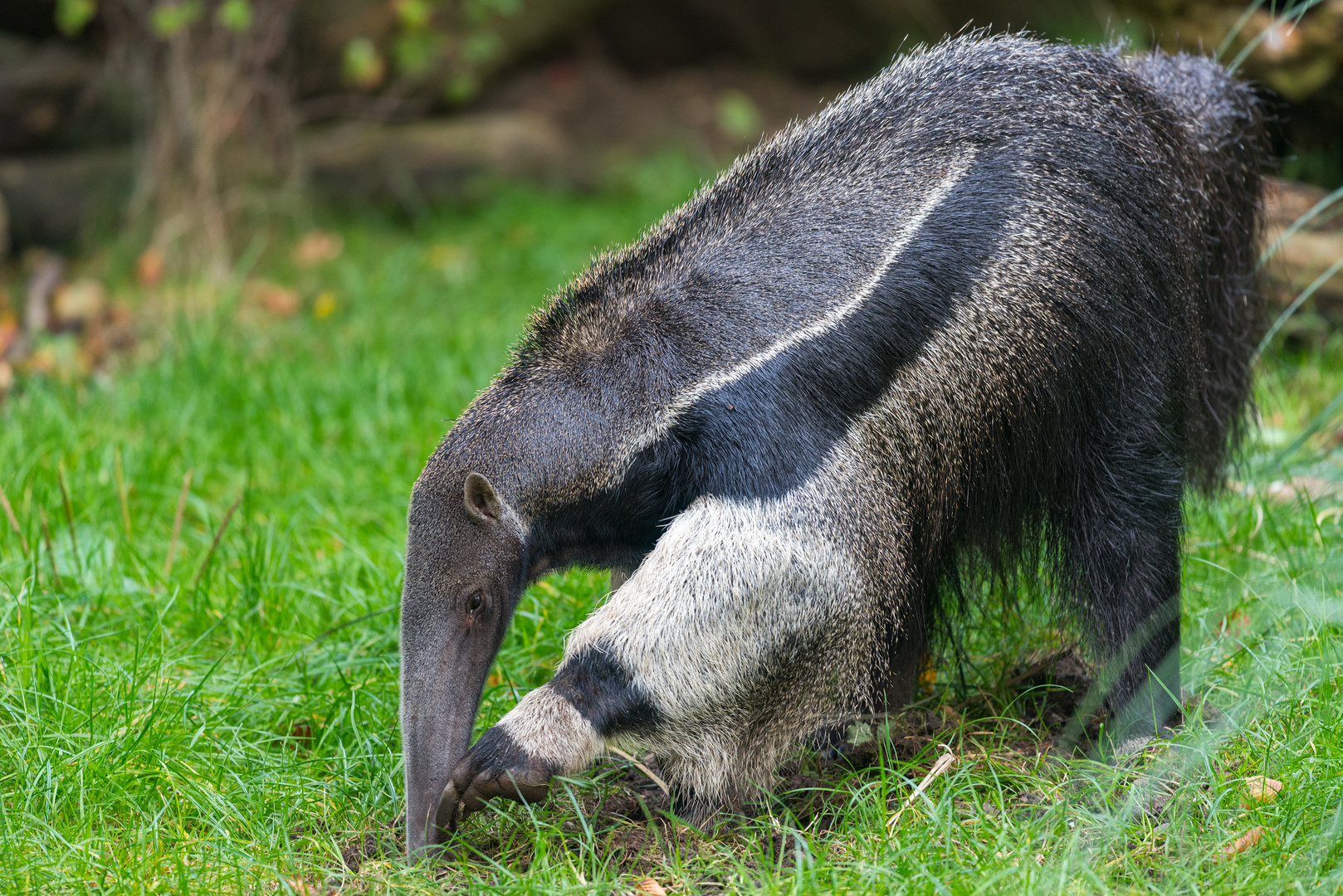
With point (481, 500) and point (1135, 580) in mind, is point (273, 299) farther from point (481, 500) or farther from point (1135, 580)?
point (1135, 580)

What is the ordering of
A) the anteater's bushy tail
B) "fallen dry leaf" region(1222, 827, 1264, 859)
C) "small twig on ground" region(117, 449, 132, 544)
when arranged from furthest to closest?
"small twig on ground" region(117, 449, 132, 544) < the anteater's bushy tail < "fallen dry leaf" region(1222, 827, 1264, 859)

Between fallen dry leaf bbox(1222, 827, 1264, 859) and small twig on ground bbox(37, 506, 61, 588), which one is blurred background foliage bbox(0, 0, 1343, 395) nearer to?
small twig on ground bbox(37, 506, 61, 588)

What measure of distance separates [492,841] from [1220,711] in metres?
2.15

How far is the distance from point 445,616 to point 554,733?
1.38 ft

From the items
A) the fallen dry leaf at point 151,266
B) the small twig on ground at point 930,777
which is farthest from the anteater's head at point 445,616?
the fallen dry leaf at point 151,266

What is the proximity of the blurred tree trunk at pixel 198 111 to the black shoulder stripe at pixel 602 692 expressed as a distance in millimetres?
6667

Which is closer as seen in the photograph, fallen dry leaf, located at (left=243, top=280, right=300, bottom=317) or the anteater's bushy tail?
the anteater's bushy tail

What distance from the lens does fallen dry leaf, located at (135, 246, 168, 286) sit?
8.76 m

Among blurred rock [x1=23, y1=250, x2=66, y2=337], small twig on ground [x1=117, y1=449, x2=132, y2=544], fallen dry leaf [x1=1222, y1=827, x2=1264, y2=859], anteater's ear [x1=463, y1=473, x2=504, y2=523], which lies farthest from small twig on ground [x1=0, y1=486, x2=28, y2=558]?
fallen dry leaf [x1=1222, y1=827, x2=1264, y2=859]

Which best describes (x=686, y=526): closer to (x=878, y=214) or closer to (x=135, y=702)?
(x=878, y=214)

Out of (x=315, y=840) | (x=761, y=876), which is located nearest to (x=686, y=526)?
(x=761, y=876)

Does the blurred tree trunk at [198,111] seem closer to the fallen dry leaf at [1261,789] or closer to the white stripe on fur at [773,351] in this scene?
the white stripe on fur at [773,351]

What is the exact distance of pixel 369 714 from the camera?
4.01 m

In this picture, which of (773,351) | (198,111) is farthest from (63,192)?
(773,351)
